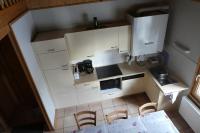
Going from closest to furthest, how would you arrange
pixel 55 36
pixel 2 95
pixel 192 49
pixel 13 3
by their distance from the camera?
pixel 13 3
pixel 192 49
pixel 55 36
pixel 2 95

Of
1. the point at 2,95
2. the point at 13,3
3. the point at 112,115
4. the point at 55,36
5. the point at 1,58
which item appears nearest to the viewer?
the point at 13,3

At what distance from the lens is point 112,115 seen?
236cm

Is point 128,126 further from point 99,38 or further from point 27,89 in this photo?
point 27,89

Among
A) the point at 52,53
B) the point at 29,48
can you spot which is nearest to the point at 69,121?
the point at 52,53

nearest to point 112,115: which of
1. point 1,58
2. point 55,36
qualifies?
point 55,36

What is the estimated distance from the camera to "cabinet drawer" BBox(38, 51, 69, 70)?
9.11ft

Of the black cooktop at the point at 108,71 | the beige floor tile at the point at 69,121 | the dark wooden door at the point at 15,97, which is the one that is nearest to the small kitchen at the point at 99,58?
the black cooktop at the point at 108,71

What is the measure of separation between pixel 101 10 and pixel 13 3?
1.54 metres

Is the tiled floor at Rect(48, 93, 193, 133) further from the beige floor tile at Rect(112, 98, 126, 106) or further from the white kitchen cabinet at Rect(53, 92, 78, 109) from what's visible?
the white kitchen cabinet at Rect(53, 92, 78, 109)

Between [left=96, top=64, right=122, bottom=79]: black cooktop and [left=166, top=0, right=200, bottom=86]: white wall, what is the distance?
1.13m

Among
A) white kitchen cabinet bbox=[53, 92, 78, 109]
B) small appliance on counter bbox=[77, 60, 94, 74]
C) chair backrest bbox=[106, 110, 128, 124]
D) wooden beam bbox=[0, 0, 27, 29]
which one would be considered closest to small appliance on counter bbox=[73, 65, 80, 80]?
small appliance on counter bbox=[77, 60, 94, 74]

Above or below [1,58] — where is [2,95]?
below

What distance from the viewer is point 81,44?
2.95m

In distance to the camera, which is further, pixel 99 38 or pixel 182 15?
pixel 99 38
